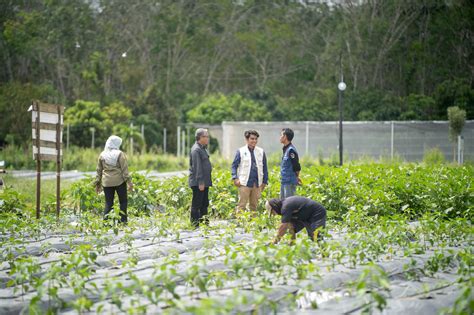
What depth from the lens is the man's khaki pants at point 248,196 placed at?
489 inches

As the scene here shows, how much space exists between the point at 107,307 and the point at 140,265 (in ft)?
6.34

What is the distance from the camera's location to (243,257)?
8.04 m

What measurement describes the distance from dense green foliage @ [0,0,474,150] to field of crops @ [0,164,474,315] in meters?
22.4

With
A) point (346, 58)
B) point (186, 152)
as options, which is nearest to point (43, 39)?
point (186, 152)

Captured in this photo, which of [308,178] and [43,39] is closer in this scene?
[308,178]

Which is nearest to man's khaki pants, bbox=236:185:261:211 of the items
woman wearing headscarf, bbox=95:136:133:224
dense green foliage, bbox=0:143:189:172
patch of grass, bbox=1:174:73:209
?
woman wearing headscarf, bbox=95:136:133:224

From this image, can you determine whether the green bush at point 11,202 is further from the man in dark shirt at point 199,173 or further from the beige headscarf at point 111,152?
the man in dark shirt at point 199,173

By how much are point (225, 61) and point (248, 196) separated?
42031 mm

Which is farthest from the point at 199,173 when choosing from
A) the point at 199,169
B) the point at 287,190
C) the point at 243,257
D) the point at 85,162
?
the point at 85,162

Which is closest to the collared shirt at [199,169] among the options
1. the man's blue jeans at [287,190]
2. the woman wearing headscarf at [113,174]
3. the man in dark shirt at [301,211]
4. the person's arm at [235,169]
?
the person's arm at [235,169]

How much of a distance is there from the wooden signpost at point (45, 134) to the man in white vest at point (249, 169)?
2.92 meters

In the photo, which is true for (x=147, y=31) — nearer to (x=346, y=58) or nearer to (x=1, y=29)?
(x=1, y=29)

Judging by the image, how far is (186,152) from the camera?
39.4 meters

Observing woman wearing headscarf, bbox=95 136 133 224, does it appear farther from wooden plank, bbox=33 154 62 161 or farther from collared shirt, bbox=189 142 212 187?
wooden plank, bbox=33 154 62 161
